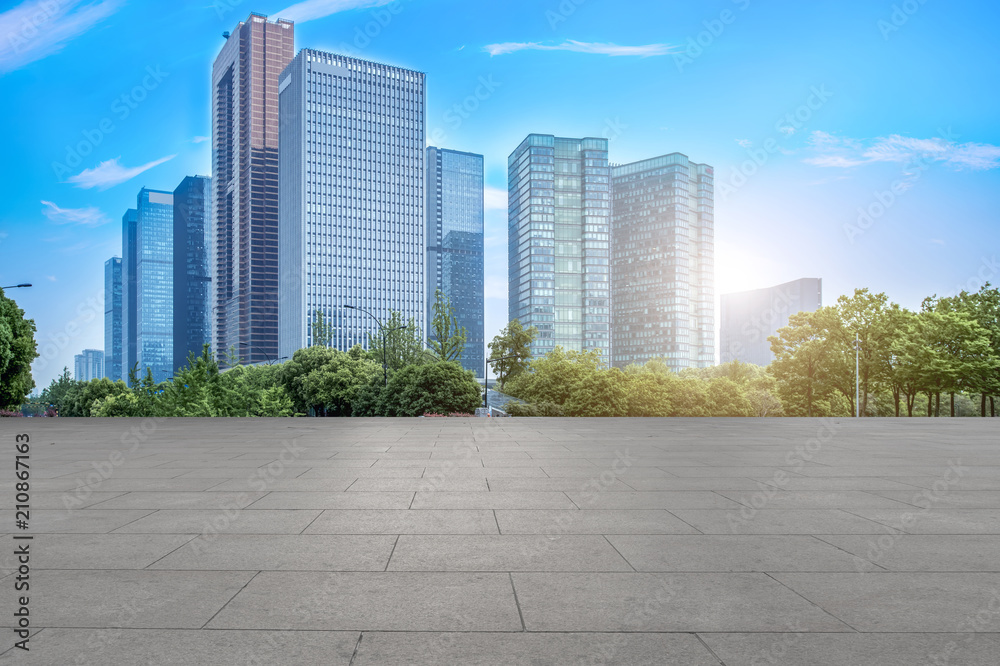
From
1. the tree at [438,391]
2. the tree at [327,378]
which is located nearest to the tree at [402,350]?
the tree at [327,378]

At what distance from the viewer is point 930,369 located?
1743 inches

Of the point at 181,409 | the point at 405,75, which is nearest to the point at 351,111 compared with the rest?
the point at 405,75

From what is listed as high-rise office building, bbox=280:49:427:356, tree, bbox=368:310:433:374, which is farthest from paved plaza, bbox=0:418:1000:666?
high-rise office building, bbox=280:49:427:356

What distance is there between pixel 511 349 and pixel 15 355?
52647 millimetres

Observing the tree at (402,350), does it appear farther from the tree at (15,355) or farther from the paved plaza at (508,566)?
the paved plaza at (508,566)

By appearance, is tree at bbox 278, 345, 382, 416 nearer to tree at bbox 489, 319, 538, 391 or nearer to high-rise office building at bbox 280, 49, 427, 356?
tree at bbox 489, 319, 538, 391

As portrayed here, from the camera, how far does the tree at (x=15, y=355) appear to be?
35.5 meters

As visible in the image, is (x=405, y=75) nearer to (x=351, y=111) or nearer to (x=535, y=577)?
(x=351, y=111)

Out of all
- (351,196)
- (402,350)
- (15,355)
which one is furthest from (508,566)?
(351,196)

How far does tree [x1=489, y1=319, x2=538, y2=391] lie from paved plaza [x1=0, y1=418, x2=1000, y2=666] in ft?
225

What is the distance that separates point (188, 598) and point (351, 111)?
193 meters

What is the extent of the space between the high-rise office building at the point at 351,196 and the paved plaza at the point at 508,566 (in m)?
170

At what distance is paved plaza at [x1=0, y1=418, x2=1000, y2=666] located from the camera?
3639mm

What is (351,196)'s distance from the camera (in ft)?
598
